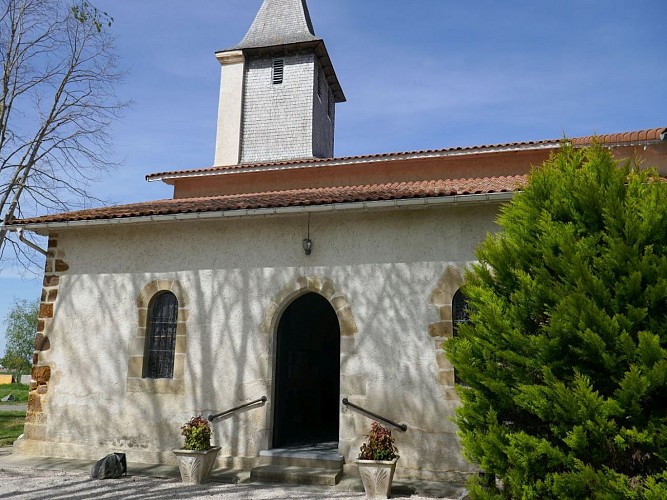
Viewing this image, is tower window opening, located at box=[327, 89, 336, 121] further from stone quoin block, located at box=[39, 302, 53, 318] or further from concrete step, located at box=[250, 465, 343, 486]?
concrete step, located at box=[250, 465, 343, 486]

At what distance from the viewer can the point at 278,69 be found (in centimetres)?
1625

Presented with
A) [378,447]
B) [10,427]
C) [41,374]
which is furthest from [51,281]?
[378,447]

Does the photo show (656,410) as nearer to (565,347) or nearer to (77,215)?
(565,347)

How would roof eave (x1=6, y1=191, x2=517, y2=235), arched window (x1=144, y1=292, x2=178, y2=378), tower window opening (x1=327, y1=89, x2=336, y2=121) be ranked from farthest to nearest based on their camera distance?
tower window opening (x1=327, y1=89, x2=336, y2=121), arched window (x1=144, y1=292, x2=178, y2=378), roof eave (x1=6, y1=191, x2=517, y2=235)

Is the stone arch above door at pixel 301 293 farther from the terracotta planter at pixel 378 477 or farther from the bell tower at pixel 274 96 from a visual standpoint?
the bell tower at pixel 274 96

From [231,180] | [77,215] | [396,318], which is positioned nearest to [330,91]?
[231,180]

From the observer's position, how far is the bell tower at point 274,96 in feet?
50.8

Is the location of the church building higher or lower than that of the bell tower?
lower

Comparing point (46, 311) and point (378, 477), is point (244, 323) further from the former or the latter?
point (46, 311)

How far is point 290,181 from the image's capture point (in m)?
11.6

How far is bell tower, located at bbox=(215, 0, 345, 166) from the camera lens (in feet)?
50.8

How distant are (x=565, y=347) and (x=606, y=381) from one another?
313 millimetres

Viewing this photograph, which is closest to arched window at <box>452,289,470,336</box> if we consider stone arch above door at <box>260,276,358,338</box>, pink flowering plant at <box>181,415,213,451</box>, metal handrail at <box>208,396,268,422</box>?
stone arch above door at <box>260,276,358,338</box>

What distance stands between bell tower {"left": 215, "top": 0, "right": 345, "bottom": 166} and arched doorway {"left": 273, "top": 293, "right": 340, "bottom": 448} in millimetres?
5542
